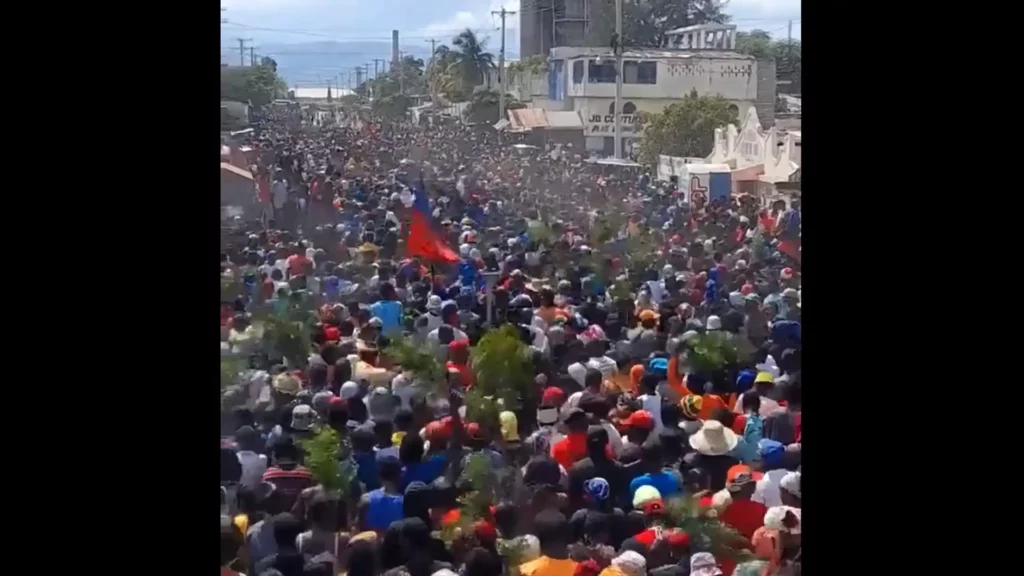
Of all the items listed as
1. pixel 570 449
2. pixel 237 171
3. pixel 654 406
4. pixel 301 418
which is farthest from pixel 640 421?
pixel 237 171

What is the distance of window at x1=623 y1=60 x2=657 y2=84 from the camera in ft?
7.74

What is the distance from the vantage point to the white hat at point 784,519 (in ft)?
7.06

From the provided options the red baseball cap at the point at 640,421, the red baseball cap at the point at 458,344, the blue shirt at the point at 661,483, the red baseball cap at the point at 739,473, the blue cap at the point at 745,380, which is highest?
the red baseball cap at the point at 458,344

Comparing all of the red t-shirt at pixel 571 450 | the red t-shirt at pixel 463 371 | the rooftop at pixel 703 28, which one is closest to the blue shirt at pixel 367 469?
the red t-shirt at pixel 463 371

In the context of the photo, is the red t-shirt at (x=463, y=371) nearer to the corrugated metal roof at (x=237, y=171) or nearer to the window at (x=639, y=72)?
the corrugated metal roof at (x=237, y=171)

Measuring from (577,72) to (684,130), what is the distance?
320 millimetres

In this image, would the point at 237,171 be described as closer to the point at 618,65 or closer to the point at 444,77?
the point at 444,77

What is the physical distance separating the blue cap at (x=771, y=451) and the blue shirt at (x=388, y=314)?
85 centimetres

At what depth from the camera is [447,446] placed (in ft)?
7.70
